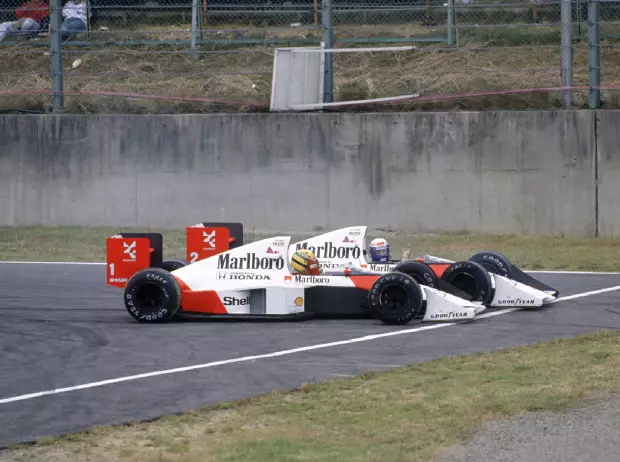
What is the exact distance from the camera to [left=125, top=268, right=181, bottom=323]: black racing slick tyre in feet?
41.1

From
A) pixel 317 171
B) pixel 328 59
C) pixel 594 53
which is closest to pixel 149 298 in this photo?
pixel 317 171

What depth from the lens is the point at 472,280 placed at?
1324 centimetres

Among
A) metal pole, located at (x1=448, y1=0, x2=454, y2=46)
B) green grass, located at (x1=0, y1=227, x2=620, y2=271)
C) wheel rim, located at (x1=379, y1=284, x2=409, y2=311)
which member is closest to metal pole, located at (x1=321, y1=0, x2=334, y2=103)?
metal pole, located at (x1=448, y1=0, x2=454, y2=46)

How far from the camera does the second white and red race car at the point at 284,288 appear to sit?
12.5m

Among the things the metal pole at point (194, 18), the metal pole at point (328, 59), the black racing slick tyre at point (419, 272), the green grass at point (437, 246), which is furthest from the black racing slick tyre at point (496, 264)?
the metal pole at point (194, 18)

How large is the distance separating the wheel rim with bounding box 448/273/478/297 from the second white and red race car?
1 centimetres

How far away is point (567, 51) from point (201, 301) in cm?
931

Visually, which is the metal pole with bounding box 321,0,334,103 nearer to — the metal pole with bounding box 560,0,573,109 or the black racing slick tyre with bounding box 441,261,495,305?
the metal pole with bounding box 560,0,573,109

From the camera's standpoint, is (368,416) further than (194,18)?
No

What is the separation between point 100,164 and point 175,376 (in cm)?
1115

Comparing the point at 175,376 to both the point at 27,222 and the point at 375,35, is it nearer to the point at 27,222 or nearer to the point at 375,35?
the point at 27,222

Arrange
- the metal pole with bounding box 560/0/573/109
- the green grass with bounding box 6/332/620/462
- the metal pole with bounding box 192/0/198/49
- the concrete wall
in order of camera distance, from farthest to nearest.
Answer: the metal pole with bounding box 192/0/198/49 → the metal pole with bounding box 560/0/573/109 → the concrete wall → the green grass with bounding box 6/332/620/462

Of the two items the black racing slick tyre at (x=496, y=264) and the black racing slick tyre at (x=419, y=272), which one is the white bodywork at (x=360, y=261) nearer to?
the black racing slick tyre at (x=496, y=264)

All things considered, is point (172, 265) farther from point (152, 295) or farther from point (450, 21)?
point (450, 21)
